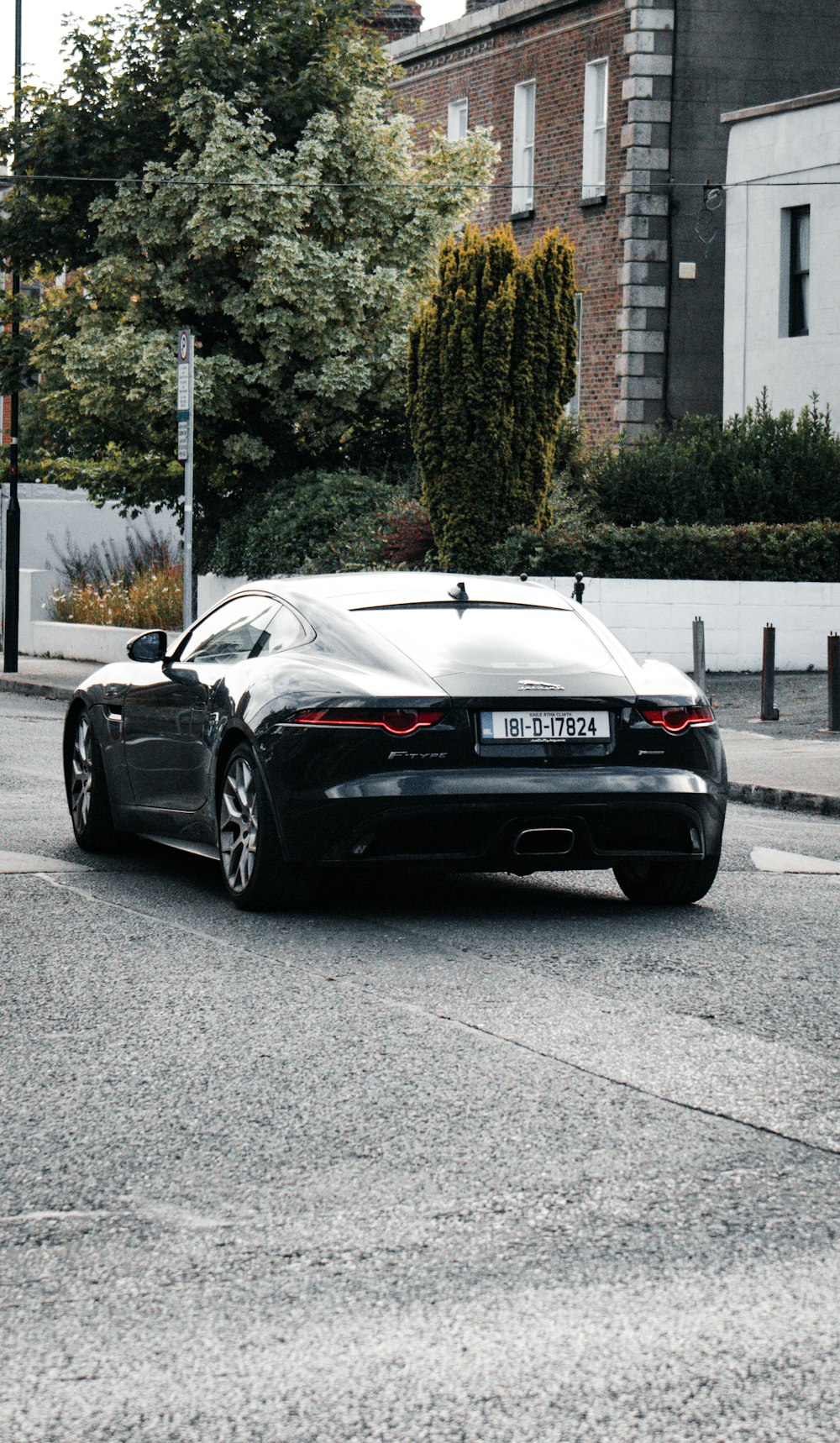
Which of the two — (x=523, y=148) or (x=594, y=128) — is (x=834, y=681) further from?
(x=523, y=148)

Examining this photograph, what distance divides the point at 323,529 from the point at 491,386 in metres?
3.73

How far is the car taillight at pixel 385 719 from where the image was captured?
7852 millimetres

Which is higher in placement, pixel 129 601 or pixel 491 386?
pixel 491 386

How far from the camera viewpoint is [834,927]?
830cm

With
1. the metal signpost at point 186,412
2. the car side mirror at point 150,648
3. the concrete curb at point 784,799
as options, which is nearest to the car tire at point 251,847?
the car side mirror at point 150,648

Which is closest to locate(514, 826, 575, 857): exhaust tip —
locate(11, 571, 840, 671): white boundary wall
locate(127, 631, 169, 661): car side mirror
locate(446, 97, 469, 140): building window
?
locate(127, 631, 169, 661): car side mirror

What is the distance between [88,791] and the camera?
1009 centimetres

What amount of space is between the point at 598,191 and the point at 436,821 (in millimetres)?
27158

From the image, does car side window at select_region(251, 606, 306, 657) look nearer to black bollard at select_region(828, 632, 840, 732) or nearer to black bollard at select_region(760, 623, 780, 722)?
black bollard at select_region(828, 632, 840, 732)

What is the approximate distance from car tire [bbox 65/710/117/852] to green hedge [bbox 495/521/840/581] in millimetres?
13317

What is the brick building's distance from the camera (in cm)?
3234

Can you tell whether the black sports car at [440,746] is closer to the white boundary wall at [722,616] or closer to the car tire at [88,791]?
the car tire at [88,791]

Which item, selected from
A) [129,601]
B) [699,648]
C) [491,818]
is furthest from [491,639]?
[129,601]

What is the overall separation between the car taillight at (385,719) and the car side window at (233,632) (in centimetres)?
105
